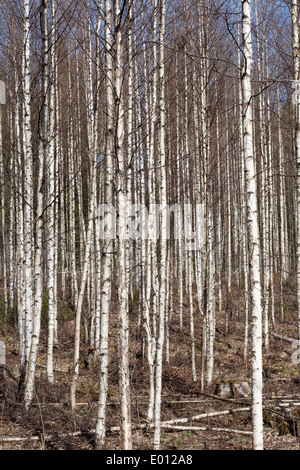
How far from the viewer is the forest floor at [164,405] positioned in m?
5.39

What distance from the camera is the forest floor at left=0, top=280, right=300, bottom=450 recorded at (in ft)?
17.7

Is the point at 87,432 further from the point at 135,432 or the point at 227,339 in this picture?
the point at 227,339

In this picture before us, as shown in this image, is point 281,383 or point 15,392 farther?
point 281,383

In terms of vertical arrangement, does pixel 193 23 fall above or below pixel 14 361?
above

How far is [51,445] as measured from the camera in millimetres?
5219

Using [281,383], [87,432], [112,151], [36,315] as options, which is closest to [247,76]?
[112,151]

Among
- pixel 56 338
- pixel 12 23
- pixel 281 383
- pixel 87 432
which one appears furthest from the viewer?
pixel 56 338

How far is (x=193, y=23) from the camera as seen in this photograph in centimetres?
869

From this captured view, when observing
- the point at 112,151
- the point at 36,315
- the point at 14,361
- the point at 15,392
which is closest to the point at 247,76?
the point at 112,151

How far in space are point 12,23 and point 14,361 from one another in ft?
25.1

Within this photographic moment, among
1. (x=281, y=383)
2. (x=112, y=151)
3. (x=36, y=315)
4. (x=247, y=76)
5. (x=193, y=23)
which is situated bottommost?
(x=281, y=383)

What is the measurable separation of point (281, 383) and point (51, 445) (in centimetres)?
520

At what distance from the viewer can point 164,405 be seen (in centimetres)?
712
